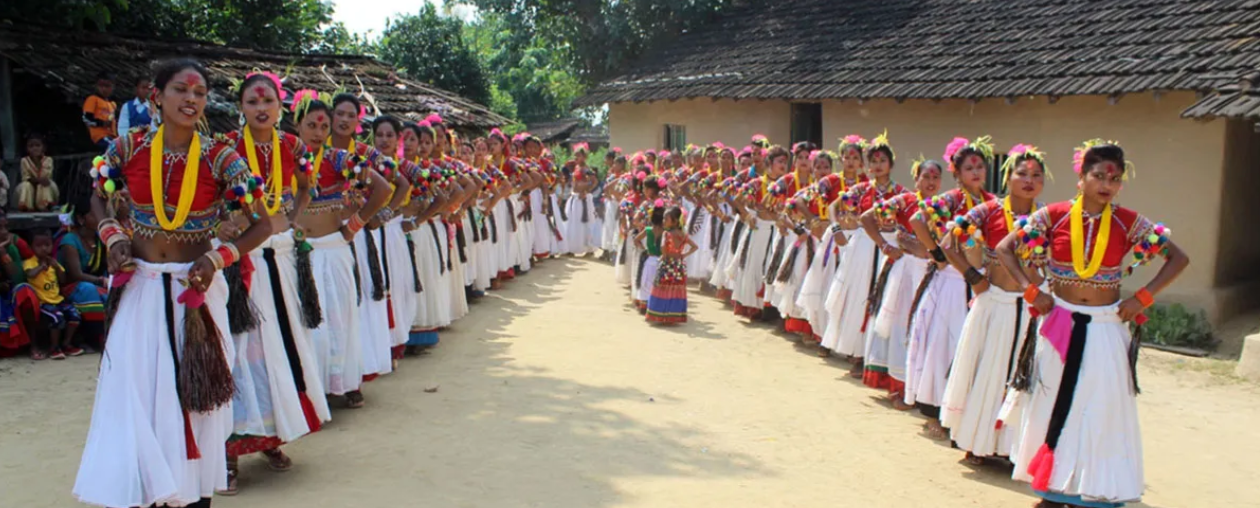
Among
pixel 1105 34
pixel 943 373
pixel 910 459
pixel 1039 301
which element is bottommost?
pixel 910 459

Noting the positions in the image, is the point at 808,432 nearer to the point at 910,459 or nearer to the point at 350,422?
the point at 910,459

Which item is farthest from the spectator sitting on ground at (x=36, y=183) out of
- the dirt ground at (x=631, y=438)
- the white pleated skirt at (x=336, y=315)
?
the white pleated skirt at (x=336, y=315)

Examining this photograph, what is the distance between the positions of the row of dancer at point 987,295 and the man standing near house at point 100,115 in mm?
7060

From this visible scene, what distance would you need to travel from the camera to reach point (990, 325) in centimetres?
582

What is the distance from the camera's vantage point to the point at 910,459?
20.4 ft

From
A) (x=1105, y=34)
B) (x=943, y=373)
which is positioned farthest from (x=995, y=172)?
(x=943, y=373)

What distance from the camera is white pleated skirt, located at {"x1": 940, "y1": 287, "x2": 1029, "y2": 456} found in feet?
18.9

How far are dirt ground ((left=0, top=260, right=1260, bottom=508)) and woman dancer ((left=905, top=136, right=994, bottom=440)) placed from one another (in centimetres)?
31

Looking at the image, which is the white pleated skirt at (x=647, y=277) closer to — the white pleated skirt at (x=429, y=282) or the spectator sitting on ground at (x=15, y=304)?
the white pleated skirt at (x=429, y=282)

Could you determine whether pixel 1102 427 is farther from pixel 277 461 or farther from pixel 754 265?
pixel 754 265

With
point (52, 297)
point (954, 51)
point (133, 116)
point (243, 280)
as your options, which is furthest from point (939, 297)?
point (954, 51)

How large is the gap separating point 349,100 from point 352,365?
1.87 metres

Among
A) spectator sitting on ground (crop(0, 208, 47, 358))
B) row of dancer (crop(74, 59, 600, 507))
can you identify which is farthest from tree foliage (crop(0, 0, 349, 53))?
row of dancer (crop(74, 59, 600, 507))

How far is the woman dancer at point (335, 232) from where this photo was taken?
6539 millimetres
